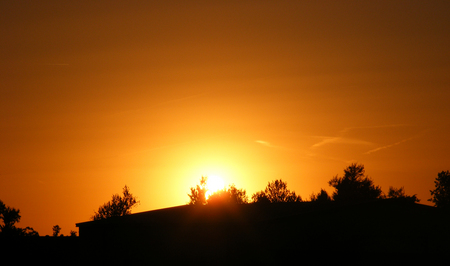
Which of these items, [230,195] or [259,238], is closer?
[259,238]

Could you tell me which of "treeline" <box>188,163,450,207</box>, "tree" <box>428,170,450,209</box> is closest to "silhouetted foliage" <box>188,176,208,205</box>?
→ "treeline" <box>188,163,450,207</box>

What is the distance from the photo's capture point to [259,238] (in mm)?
26688

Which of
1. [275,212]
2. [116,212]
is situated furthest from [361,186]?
[275,212]

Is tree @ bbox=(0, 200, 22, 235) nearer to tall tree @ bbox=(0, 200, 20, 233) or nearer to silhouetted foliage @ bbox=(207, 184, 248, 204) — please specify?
tall tree @ bbox=(0, 200, 20, 233)

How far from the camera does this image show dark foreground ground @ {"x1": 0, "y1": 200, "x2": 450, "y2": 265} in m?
22.6

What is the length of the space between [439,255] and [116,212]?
65.7 m

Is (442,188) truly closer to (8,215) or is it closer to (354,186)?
(354,186)

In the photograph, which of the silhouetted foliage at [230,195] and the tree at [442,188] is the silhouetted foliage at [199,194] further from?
the tree at [442,188]

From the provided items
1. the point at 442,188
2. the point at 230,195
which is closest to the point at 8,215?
the point at 230,195

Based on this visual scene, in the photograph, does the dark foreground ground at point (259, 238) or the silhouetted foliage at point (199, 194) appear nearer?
the dark foreground ground at point (259, 238)

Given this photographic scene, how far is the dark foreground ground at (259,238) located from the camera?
74.0 ft

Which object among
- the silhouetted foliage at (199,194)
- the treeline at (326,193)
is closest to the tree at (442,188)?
the treeline at (326,193)

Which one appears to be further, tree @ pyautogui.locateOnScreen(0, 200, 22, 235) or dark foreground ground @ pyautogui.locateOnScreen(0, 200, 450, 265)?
tree @ pyautogui.locateOnScreen(0, 200, 22, 235)

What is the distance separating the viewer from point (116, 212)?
79062 millimetres
